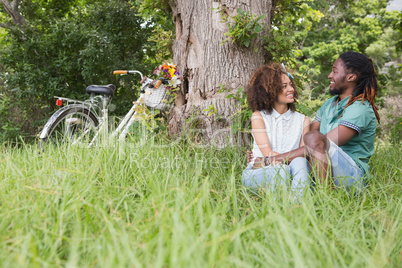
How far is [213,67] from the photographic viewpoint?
355 centimetres

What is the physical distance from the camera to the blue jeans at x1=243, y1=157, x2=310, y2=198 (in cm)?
219

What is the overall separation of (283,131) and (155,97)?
1571 mm

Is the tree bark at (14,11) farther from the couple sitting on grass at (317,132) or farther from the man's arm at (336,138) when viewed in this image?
the man's arm at (336,138)

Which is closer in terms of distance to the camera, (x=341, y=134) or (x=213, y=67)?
(x=341, y=134)

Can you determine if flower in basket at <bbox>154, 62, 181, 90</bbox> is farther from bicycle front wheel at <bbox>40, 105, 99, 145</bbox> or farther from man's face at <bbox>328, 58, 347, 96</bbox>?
man's face at <bbox>328, 58, 347, 96</bbox>

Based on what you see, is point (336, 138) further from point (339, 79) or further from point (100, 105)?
point (100, 105)

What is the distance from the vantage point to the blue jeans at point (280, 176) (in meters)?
2.19

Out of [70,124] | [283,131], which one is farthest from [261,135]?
[70,124]

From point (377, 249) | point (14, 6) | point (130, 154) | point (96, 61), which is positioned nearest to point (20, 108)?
point (96, 61)

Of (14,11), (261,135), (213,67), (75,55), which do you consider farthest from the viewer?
(14,11)

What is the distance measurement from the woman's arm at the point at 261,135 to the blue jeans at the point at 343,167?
46cm

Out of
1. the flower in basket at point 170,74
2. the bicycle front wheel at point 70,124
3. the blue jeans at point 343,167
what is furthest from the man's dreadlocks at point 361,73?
the bicycle front wheel at point 70,124

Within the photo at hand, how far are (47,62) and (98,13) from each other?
1.30m

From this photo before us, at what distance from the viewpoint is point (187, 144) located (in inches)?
128
